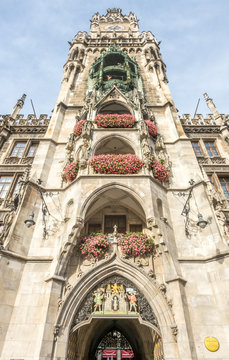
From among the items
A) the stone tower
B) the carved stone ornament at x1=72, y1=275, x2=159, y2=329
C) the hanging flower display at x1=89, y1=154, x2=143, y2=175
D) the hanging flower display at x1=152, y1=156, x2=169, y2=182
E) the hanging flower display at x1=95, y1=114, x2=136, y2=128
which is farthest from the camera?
the hanging flower display at x1=95, y1=114, x2=136, y2=128

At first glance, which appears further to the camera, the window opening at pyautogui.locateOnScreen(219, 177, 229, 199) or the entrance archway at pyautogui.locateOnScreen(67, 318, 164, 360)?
the window opening at pyautogui.locateOnScreen(219, 177, 229, 199)

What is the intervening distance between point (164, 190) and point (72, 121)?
951 centimetres

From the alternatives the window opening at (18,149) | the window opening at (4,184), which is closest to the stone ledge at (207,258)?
the window opening at (4,184)

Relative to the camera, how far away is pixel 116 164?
11672 mm

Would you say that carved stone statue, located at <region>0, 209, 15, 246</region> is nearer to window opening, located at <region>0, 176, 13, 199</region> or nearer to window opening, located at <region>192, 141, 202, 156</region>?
window opening, located at <region>0, 176, 13, 199</region>

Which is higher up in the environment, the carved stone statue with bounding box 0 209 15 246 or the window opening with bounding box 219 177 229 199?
the window opening with bounding box 219 177 229 199

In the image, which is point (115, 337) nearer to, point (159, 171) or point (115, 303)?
point (115, 303)

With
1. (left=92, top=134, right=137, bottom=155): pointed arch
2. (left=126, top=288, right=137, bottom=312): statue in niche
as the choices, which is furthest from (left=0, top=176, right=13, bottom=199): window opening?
(left=126, top=288, right=137, bottom=312): statue in niche

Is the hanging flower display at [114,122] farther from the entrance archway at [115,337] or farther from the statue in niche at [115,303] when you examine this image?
the entrance archway at [115,337]

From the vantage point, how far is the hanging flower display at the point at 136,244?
9820 mm

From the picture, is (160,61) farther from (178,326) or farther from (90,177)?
(178,326)

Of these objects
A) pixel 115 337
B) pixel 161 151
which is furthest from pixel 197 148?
pixel 115 337

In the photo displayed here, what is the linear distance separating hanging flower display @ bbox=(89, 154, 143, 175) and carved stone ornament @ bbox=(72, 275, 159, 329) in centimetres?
523

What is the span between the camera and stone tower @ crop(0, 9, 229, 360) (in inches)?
327
